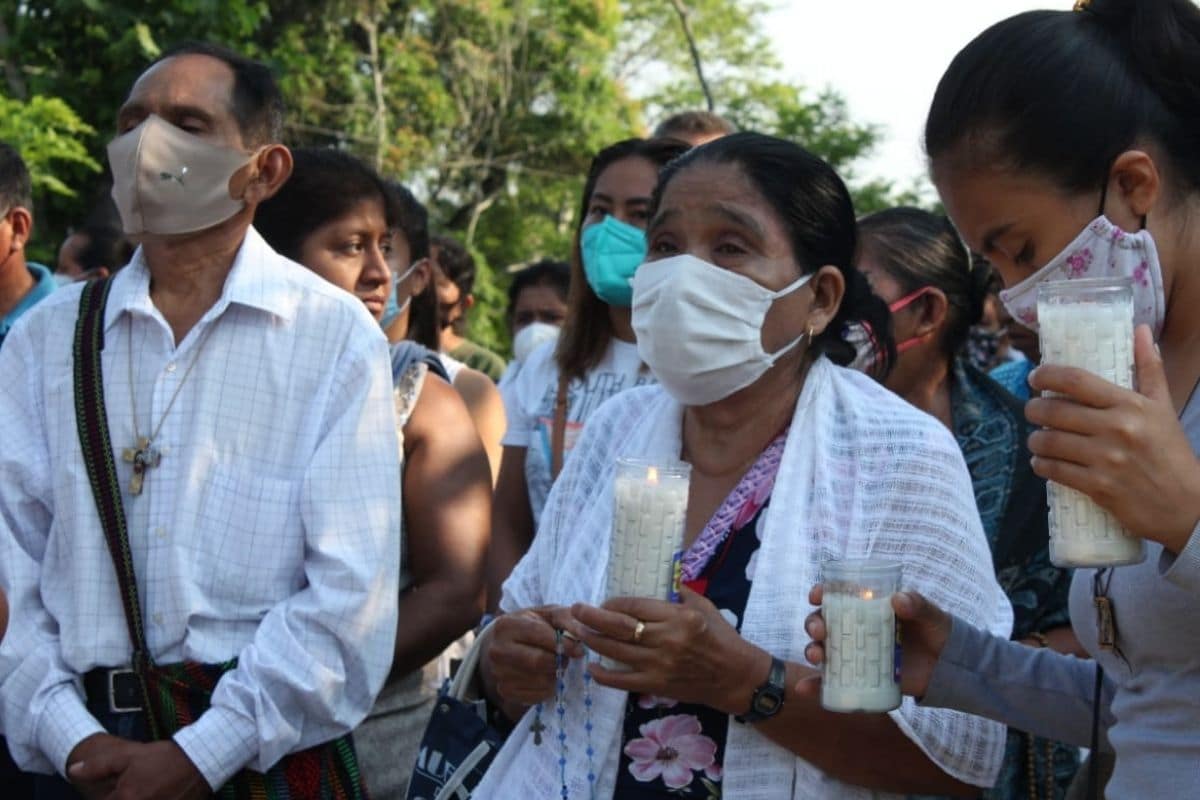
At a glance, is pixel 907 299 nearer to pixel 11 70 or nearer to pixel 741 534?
pixel 741 534

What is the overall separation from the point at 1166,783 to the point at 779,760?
86 cm

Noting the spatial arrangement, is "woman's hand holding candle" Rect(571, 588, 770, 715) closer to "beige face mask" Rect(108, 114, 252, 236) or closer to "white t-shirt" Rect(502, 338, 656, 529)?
"beige face mask" Rect(108, 114, 252, 236)

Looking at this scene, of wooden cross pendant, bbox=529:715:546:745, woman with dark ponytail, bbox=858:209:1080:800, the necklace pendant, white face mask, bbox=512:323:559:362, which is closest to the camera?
the necklace pendant

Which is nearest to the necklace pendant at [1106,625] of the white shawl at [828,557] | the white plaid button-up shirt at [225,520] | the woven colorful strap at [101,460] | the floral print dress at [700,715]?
the white shawl at [828,557]

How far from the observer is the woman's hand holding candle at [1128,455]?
1872mm

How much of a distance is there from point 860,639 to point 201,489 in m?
1.64

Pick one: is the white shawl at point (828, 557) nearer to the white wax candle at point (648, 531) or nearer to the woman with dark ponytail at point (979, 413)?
the white wax candle at point (648, 531)

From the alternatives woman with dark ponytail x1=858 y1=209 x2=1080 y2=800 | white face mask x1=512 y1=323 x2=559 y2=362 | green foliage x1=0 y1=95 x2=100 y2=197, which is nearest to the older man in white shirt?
woman with dark ponytail x1=858 y1=209 x2=1080 y2=800

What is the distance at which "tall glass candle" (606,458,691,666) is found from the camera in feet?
8.43

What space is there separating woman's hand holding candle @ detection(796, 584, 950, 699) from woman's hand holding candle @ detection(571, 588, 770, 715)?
0.64ft

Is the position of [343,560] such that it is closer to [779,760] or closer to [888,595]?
[779,760]

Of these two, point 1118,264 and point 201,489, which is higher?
point 1118,264

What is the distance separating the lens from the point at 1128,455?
6.14 feet

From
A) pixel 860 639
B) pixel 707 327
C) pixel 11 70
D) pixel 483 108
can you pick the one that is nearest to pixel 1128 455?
pixel 860 639
